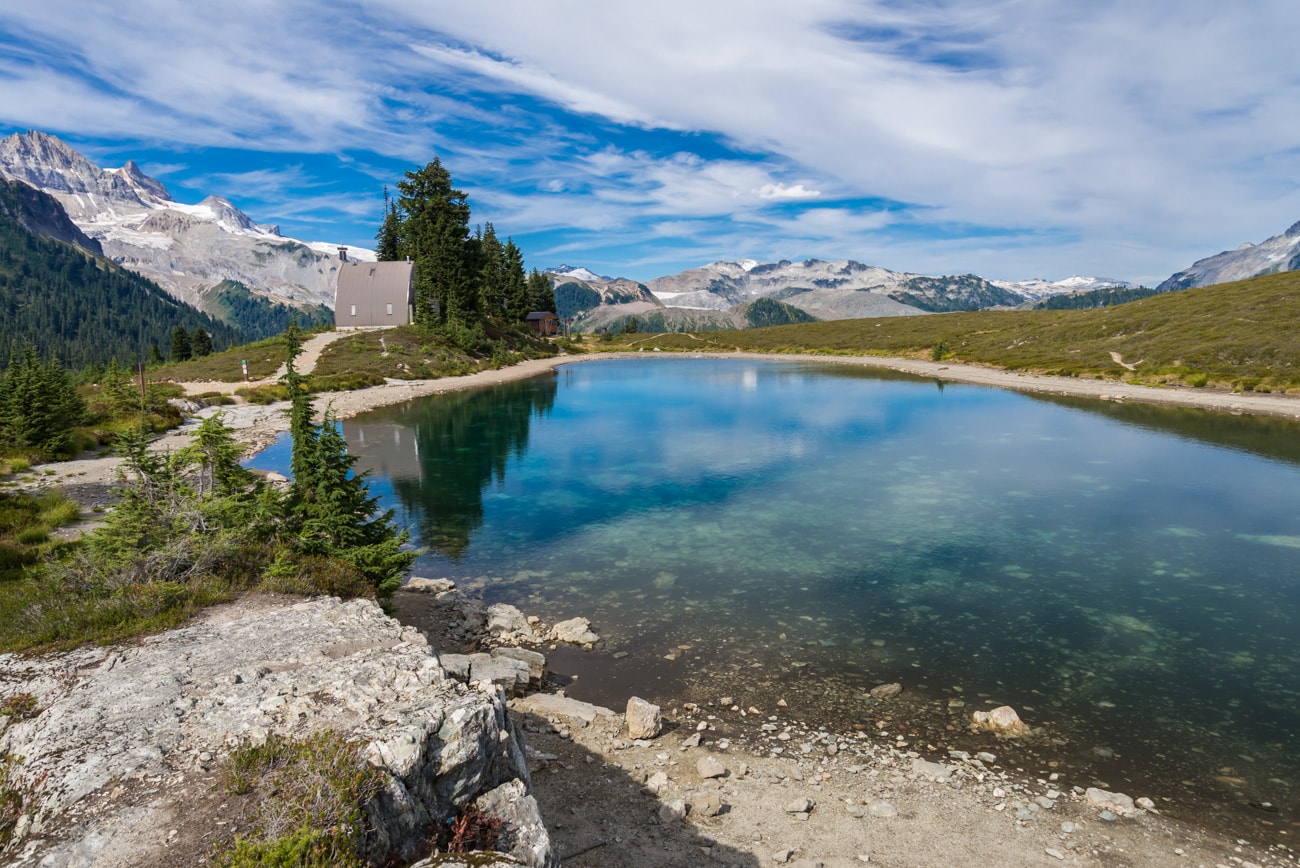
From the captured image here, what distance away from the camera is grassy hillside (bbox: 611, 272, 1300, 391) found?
227 ft

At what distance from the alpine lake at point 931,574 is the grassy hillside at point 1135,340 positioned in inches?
1119

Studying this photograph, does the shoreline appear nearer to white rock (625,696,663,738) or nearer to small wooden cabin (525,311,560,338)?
white rock (625,696,663,738)

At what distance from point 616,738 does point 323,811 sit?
7.39 metres

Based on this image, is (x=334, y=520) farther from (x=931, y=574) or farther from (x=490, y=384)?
(x=490, y=384)

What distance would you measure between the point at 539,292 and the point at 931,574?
141 metres

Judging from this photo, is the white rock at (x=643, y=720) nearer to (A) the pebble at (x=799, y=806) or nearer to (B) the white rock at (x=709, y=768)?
(B) the white rock at (x=709, y=768)

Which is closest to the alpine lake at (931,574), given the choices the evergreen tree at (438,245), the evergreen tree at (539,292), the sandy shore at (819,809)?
the sandy shore at (819,809)

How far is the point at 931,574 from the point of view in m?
A: 21.6

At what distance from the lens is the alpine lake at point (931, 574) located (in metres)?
13.4

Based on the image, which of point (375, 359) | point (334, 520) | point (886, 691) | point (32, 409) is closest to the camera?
point (886, 691)

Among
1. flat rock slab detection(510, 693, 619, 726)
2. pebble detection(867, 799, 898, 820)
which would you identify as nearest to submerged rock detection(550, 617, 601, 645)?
flat rock slab detection(510, 693, 619, 726)

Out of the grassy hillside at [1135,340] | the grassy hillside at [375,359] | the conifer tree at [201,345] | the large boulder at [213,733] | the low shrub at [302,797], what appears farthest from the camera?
the conifer tree at [201,345]

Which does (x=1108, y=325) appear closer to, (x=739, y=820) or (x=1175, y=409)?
(x=1175, y=409)

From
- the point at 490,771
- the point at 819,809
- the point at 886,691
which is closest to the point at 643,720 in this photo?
the point at 819,809
